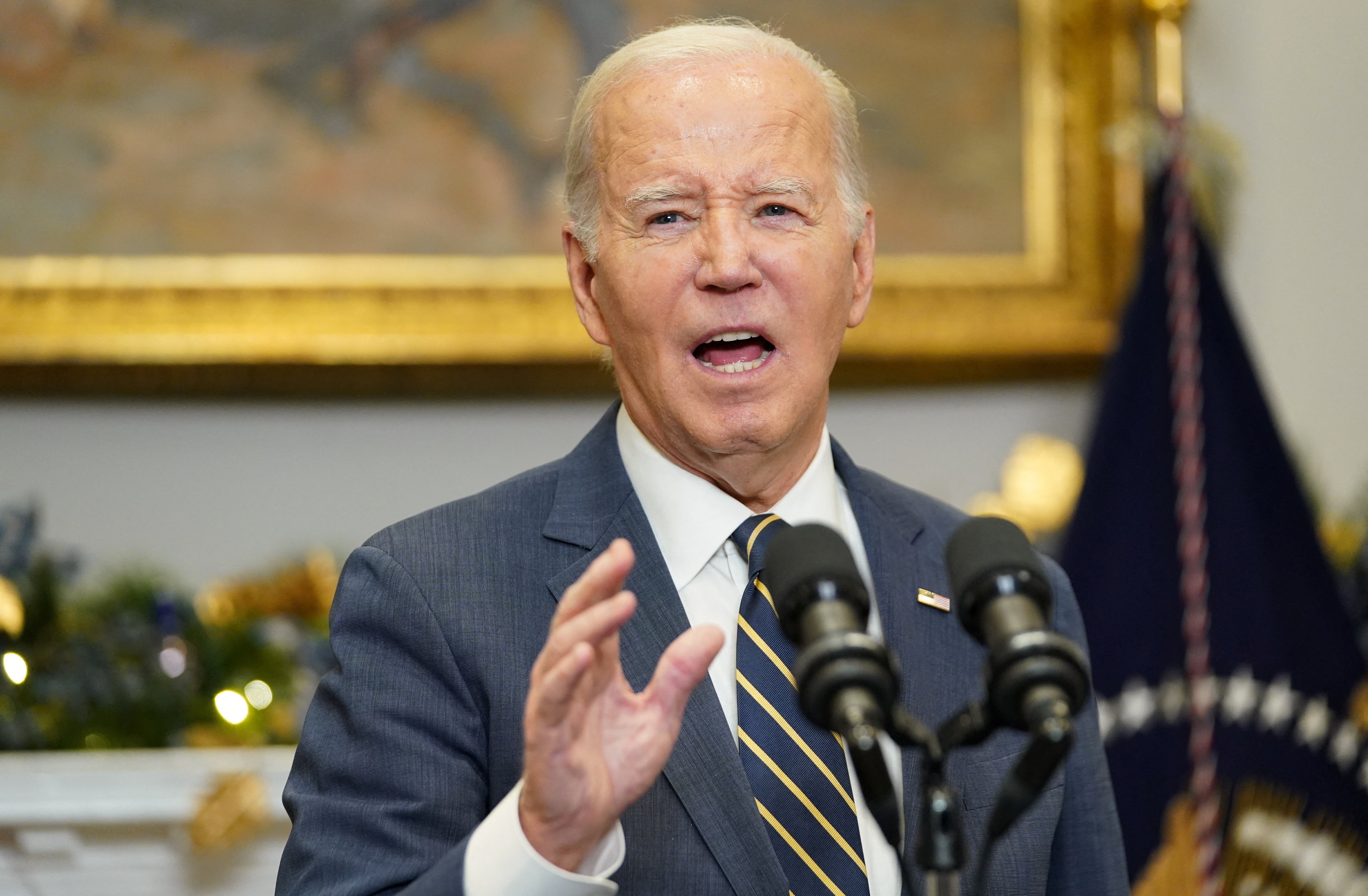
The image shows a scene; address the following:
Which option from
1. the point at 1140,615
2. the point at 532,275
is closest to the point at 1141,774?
the point at 1140,615

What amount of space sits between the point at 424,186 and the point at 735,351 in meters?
1.98

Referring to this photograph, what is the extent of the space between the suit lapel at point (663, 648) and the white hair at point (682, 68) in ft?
1.07

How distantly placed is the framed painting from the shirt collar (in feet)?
5.41

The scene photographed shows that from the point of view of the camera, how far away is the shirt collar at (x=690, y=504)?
6.10 feet

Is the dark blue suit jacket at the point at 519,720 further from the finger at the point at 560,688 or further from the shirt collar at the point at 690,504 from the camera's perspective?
the finger at the point at 560,688

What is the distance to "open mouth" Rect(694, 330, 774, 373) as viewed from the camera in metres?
1.85

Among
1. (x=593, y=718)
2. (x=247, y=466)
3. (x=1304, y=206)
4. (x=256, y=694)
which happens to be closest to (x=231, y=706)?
(x=256, y=694)

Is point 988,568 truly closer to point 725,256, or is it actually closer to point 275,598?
point 725,256

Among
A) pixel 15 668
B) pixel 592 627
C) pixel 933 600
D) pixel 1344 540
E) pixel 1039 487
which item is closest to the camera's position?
pixel 592 627

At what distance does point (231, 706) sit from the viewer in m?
3.22

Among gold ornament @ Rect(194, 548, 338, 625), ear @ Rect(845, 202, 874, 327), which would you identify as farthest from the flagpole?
gold ornament @ Rect(194, 548, 338, 625)

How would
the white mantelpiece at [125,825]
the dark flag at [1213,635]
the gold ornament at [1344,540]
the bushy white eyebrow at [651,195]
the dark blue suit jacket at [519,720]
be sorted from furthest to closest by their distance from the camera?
the gold ornament at [1344,540] < the dark flag at [1213,635] < the white mantelpiece at [125,825] < the bushy white eyebrow at [651,195] < the dark blue suit jacket at [519,720]

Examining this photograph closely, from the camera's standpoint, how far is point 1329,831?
3277mm

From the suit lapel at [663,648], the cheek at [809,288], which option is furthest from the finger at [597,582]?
the cheek at [809,288]
